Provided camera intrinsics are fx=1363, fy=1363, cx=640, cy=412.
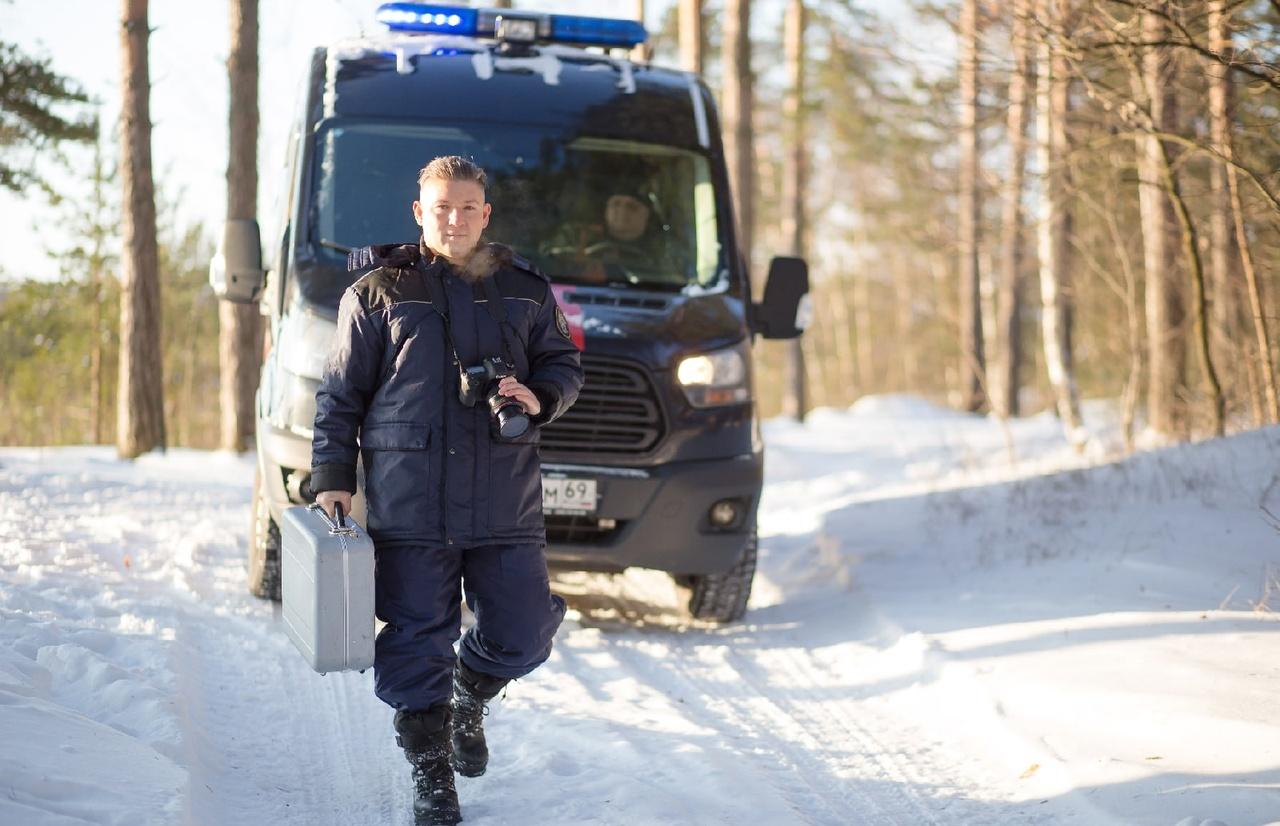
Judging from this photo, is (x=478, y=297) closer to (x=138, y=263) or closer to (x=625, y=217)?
(x=625, y=217)

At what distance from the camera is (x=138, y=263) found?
1335 centimetres

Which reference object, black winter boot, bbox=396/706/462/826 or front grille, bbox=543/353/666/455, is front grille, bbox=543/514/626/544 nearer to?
front grille, bbox=543/353/666/455

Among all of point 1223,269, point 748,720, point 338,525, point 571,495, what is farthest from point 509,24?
point 1223,269

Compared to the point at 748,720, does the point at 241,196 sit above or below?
above

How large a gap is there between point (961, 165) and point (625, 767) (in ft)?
71.4

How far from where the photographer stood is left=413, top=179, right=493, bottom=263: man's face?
3.90m

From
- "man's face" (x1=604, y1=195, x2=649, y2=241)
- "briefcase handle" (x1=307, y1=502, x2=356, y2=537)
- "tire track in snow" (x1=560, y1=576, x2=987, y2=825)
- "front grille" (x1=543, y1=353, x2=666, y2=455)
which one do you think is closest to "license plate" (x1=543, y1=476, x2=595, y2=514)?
"front grille" (x1=543, y1=353, x2=666, y2=455)

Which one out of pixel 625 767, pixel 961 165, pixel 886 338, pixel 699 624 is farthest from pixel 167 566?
pixel 886 338

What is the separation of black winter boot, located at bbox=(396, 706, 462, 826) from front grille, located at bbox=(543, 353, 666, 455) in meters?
2.24

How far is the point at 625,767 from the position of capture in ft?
15.3

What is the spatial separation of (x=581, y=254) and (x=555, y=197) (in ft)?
1.09

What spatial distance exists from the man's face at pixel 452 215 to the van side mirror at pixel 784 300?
3125 mm

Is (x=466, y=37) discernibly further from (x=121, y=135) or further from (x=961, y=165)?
(x=961, y=165)

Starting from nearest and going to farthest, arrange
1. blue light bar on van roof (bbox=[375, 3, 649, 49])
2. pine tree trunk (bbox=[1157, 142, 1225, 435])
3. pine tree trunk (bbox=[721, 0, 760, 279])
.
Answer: blue light bar on van roof (bbox=[375, 3, 649, 49]) < pine tree trunk (bbox=[1157, 142, 1225, 435]) < pine tree trunk (bbox=[721, 0, 760, 279])
